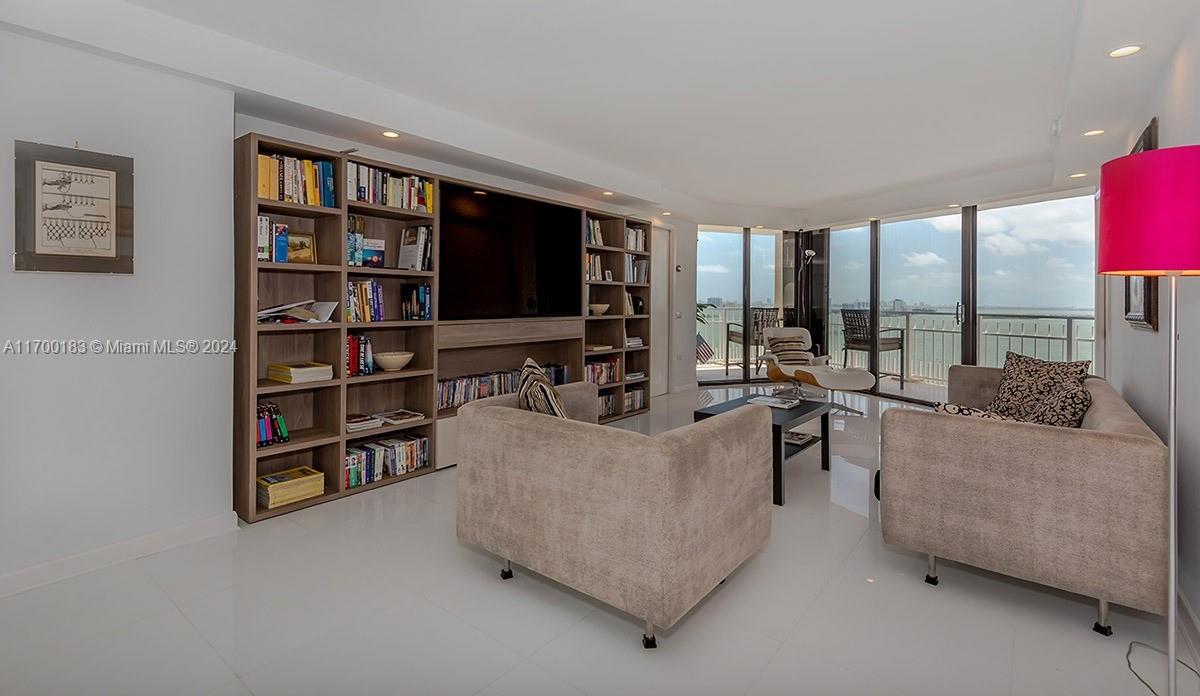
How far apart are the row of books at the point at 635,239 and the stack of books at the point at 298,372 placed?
3.28 metres

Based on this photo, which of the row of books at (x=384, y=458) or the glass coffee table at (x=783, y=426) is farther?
the row of books at (x=384, y=458)

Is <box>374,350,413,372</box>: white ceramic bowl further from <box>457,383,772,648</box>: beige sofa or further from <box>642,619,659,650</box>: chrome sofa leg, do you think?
<box>642,619,659,650</box>: chrome sofa leg

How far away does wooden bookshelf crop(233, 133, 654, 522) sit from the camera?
3021 mm

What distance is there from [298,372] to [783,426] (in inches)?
108

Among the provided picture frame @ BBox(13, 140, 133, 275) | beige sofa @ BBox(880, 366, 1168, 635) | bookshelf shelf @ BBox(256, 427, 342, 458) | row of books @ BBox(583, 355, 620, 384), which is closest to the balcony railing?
row of books @ BBox(583, 355, 620, 384)

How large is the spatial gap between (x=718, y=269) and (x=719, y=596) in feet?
20.4

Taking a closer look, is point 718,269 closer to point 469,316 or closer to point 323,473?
point 469,316

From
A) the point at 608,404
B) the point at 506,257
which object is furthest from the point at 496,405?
the point at 608,404

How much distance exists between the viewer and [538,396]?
2.45m

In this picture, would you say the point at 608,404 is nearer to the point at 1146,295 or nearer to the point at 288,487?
the point at 288,487

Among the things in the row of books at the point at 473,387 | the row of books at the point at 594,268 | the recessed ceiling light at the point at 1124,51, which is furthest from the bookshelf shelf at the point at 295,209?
the recessed ceiling light at the point at 1124,51

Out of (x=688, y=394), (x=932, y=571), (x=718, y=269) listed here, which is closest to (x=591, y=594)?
(x=932, y=571)

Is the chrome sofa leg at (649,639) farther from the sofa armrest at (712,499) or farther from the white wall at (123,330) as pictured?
the white wall at (123,330)

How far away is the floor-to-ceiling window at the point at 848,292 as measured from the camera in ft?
23.7
